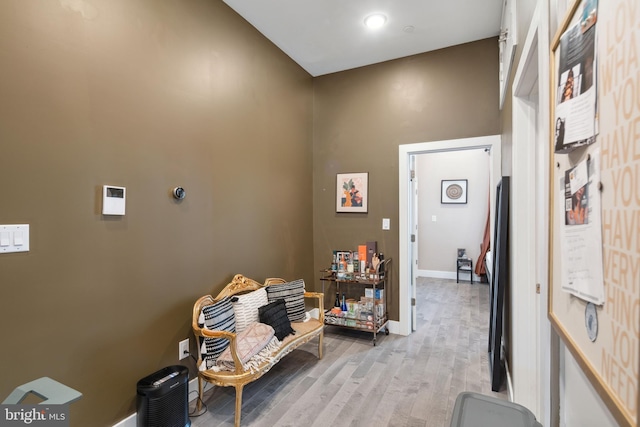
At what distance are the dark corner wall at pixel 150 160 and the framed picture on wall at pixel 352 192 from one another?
0.38 feet

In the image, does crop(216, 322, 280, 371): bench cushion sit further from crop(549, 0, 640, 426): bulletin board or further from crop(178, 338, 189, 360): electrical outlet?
crop(549, 0, 640, 426): bulletin board

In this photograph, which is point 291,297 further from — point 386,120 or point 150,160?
point 386,120

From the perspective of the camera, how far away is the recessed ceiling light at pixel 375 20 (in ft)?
9.38

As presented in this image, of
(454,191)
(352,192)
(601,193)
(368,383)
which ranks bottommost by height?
(368,383)

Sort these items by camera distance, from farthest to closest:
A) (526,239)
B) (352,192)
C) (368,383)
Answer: (352,192), (368,383), (526,239)

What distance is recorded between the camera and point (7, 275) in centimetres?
144

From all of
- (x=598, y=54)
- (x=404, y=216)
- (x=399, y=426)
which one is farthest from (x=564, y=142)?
(x=404, y=216)

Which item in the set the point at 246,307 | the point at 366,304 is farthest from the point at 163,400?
the point at 366,304

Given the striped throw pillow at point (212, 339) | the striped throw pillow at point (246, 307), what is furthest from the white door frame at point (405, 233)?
the striped throw pillow at point (212, 339)

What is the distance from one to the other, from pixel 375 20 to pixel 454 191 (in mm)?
4431

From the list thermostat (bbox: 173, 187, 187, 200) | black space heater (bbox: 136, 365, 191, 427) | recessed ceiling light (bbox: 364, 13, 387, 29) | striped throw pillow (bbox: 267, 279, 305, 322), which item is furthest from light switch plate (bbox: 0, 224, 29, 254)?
recessed ceiling light (bbox: 364, 13, 387, 29)

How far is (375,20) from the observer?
2916 millimetres

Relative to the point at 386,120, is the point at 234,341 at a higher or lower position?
lower

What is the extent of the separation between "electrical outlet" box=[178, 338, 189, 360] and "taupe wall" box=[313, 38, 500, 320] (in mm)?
2021
